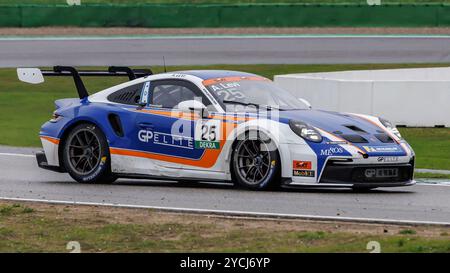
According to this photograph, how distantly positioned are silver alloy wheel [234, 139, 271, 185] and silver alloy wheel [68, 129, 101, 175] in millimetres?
1867

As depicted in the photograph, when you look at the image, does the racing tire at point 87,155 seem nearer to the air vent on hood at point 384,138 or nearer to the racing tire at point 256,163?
the racing tire at point 256,163

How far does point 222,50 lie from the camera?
34.1m

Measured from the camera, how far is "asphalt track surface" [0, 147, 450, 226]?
1066 centimetres

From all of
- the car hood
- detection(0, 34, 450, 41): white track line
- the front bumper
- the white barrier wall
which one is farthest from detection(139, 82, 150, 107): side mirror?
detection(0, 34, 450, 41): white track line

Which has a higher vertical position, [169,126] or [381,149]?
[169,126]

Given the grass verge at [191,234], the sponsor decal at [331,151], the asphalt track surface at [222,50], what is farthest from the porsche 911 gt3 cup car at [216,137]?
the asphalt track surface at [222,50]

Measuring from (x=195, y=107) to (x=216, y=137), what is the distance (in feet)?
1.52

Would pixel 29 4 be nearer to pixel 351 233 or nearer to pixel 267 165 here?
pixel 267 165

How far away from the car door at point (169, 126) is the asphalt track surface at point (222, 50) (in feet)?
58.2

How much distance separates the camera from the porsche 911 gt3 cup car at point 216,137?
11.9 m

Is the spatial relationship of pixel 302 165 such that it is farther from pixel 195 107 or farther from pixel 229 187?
pixel 195 107

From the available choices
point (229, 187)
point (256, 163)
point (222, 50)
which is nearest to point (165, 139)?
point (229, 187)

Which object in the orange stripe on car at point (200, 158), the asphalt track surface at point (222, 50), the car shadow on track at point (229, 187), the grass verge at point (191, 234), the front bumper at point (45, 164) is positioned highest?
the orange stripe on car at point (200, 158)

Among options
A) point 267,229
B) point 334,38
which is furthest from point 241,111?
point 334,38
